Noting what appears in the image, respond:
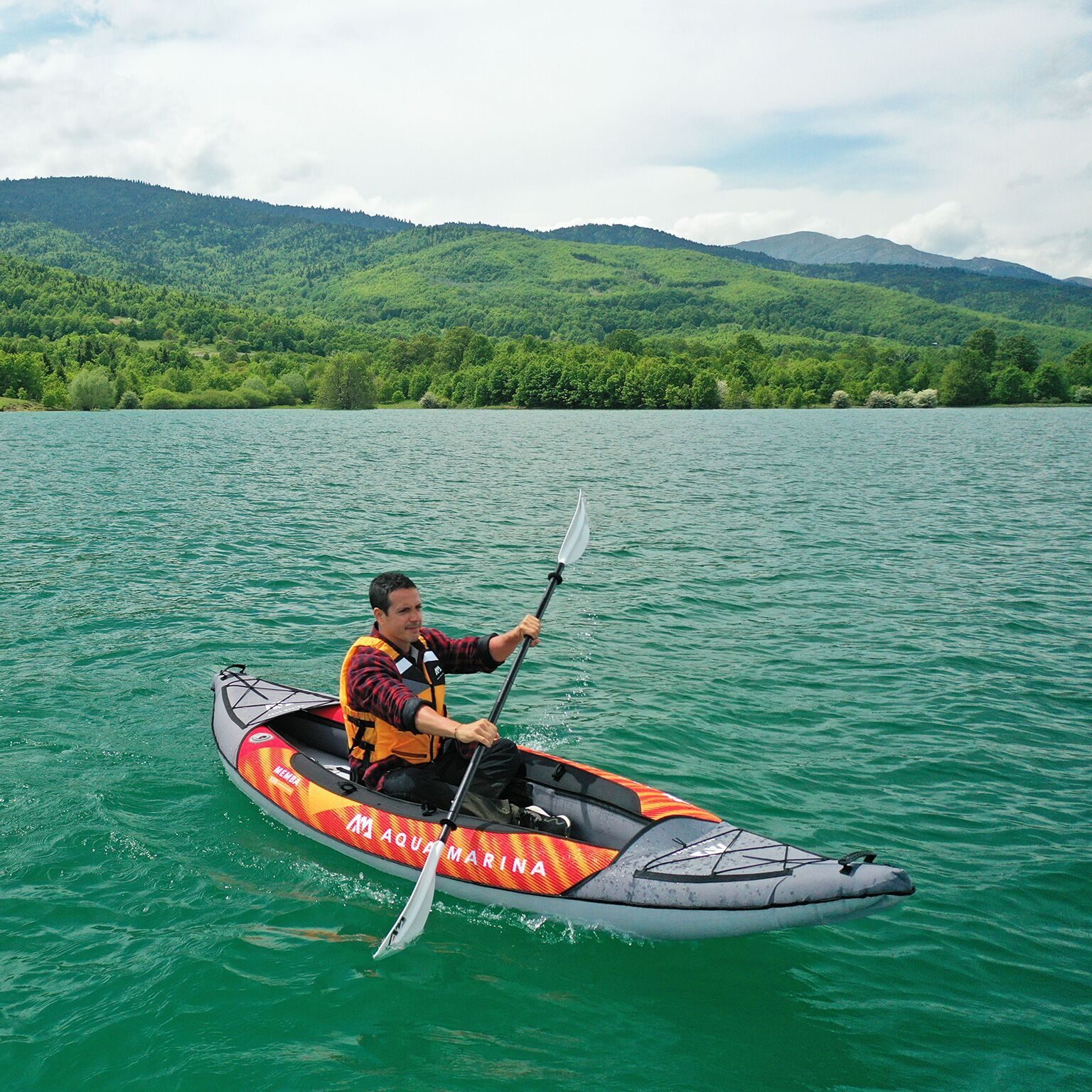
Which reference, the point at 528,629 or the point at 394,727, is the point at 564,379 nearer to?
the point at 528,629

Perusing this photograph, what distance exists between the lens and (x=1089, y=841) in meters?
7.09

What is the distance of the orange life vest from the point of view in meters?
6.61

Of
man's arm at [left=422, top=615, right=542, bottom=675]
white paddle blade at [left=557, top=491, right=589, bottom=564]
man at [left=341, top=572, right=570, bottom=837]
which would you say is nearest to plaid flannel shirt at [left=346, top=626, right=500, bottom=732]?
man at [left=341, top=572, right=570, bottom=837]

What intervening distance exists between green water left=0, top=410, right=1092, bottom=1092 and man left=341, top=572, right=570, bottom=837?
0.73m

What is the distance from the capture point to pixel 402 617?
6.46m

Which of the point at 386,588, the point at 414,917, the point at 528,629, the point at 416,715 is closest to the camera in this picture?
the point at 414,917

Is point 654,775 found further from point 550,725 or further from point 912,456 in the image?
point 912,456

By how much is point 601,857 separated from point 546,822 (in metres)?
0.87

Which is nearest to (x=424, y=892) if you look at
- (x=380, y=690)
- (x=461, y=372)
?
(x=380, y=690)

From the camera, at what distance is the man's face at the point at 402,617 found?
6449mm

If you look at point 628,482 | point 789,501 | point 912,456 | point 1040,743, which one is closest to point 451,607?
point 1040,743

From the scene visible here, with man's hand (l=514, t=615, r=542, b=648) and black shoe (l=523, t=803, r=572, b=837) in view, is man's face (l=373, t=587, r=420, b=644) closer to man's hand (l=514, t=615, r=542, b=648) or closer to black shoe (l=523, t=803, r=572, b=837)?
man's hand (l=514, t=615, r=542, b=648)

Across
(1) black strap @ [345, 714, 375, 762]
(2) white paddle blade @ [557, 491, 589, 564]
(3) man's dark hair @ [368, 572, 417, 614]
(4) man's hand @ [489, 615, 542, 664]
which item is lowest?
(1) black strap @ [345, 714, 375, 762]

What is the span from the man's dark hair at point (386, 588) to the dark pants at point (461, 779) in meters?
1.29
